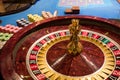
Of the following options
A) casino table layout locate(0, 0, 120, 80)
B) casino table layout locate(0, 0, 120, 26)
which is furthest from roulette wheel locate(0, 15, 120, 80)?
casino table layout locate(0, 0, 120, 26)

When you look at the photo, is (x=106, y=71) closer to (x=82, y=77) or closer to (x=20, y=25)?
(x=82, y=77)

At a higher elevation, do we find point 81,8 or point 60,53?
point 81,8

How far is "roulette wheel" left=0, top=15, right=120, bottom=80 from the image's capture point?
1664 millimetres

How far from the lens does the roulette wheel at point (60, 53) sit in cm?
166

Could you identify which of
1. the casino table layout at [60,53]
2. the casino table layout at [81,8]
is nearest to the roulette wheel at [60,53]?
the casino table layout at [60,53]

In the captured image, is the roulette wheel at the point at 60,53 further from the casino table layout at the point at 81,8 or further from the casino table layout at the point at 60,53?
the casino table layout at the point at 81,8

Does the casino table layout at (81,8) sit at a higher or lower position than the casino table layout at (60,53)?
higher

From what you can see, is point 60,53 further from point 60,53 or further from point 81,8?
point 81,8

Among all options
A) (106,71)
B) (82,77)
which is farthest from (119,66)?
(82,77)

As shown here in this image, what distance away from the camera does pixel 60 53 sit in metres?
1.90

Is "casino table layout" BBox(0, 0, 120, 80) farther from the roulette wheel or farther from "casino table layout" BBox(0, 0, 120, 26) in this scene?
"casino table layout" BBox(0, 0, 120, 26)

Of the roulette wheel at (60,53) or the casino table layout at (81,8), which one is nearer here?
the roulette wheel at (60,53)

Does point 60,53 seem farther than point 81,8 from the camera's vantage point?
No

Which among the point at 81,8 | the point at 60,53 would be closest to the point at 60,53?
the point at 60,53
